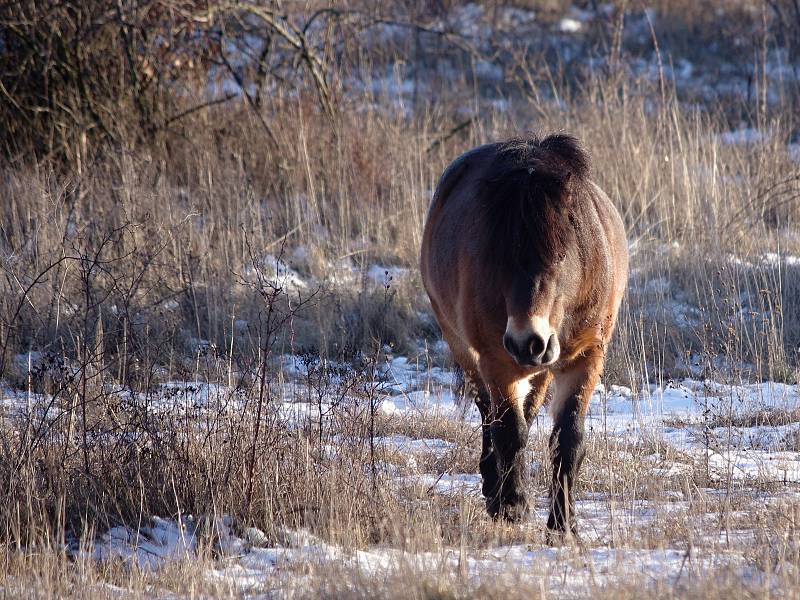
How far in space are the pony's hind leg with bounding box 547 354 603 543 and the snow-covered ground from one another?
0.13 meters

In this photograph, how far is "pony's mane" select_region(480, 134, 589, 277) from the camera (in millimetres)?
3475

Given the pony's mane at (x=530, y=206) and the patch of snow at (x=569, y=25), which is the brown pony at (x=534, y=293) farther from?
the patch of snow at (x=569, y=25)

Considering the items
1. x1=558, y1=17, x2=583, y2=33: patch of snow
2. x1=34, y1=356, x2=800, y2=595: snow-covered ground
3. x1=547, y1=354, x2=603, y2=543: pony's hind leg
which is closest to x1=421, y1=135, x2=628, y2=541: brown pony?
x1=547, y1=354, x2=603, y2=543: pony's hind leg

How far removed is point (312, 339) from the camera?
696cm

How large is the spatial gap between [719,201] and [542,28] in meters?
10.7

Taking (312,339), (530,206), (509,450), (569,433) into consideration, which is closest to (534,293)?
(530,206)

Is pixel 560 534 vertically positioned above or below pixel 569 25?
below

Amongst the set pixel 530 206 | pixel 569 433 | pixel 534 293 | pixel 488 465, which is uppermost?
pixel 530 206

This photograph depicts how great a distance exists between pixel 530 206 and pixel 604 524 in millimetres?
1327

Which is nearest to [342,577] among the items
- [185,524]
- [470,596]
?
[470,596]

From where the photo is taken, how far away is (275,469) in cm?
379

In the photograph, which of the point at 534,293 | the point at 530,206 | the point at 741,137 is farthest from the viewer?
the point at 741,137

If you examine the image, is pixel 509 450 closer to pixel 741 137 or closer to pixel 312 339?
pixel 312 339

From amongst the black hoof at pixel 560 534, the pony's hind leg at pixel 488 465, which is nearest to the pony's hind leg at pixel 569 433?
the black hoof at pixel 560 534
